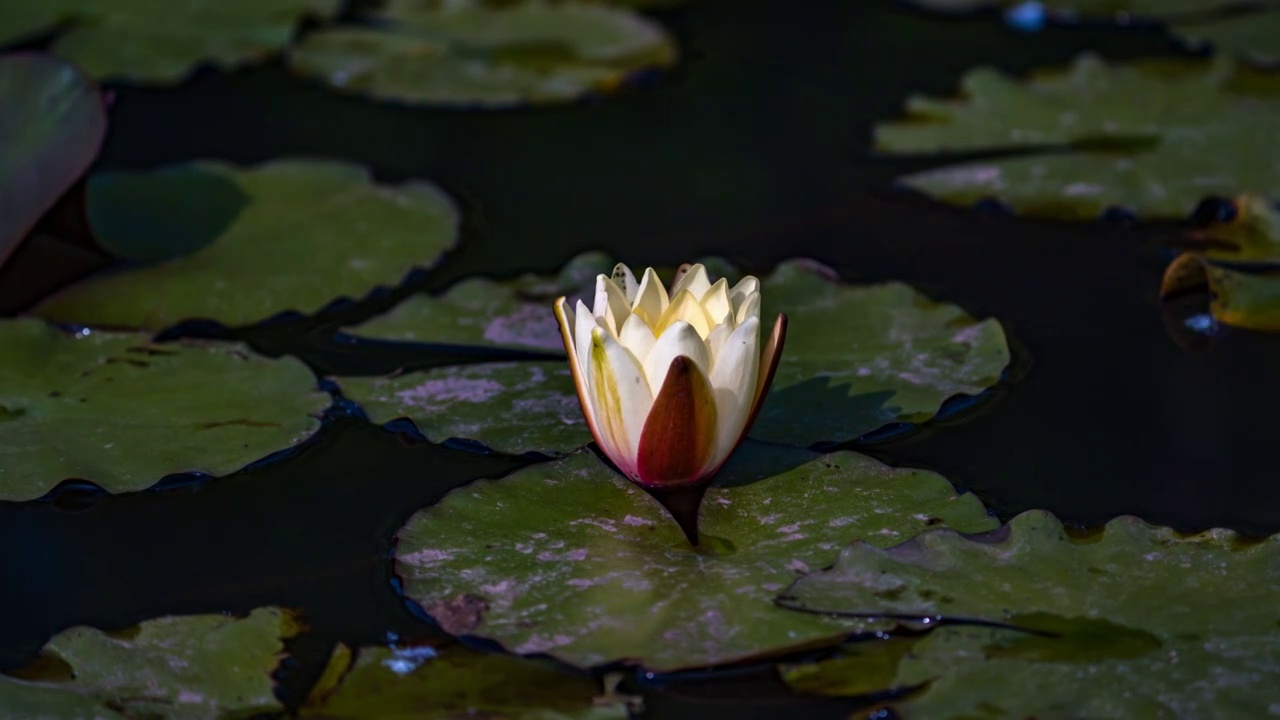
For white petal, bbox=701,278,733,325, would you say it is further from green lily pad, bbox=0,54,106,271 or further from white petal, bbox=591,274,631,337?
green lily pad, bbox=0,54,106,271

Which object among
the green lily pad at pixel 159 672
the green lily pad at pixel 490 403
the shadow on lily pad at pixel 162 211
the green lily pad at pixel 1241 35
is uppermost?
the green lily pad at pixel 1241 35

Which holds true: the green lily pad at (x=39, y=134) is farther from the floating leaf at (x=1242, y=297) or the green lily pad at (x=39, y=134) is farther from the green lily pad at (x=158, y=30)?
the floating leaf at (x=1242, y=297)

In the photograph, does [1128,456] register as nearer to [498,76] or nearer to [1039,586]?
[1039,586]

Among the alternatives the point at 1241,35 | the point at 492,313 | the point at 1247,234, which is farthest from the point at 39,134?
the point at 1241,35

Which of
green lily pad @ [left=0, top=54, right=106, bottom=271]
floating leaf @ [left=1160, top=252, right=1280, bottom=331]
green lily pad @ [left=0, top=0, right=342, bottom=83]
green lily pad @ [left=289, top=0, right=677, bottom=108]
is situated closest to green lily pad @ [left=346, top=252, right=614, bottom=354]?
green lily pad @ [left=0, top=54, right=106, bottom=271]

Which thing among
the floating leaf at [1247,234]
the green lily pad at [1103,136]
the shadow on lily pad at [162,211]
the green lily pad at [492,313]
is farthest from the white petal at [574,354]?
the floating leaf at [1247,234]

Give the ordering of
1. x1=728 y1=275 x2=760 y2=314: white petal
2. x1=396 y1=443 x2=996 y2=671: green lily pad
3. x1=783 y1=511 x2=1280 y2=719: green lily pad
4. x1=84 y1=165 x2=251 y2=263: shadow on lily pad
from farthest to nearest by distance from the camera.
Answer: x1=84 y1=165 x2=251 y2=263: shadow on lily pad
x1=728 y1=275 x2=760 y2=314: white petal
x1=396 y1=443 x2=996 y2=671: green lily pad
x1=783 y1=511 x2=1280 y2=719: green lily pad
